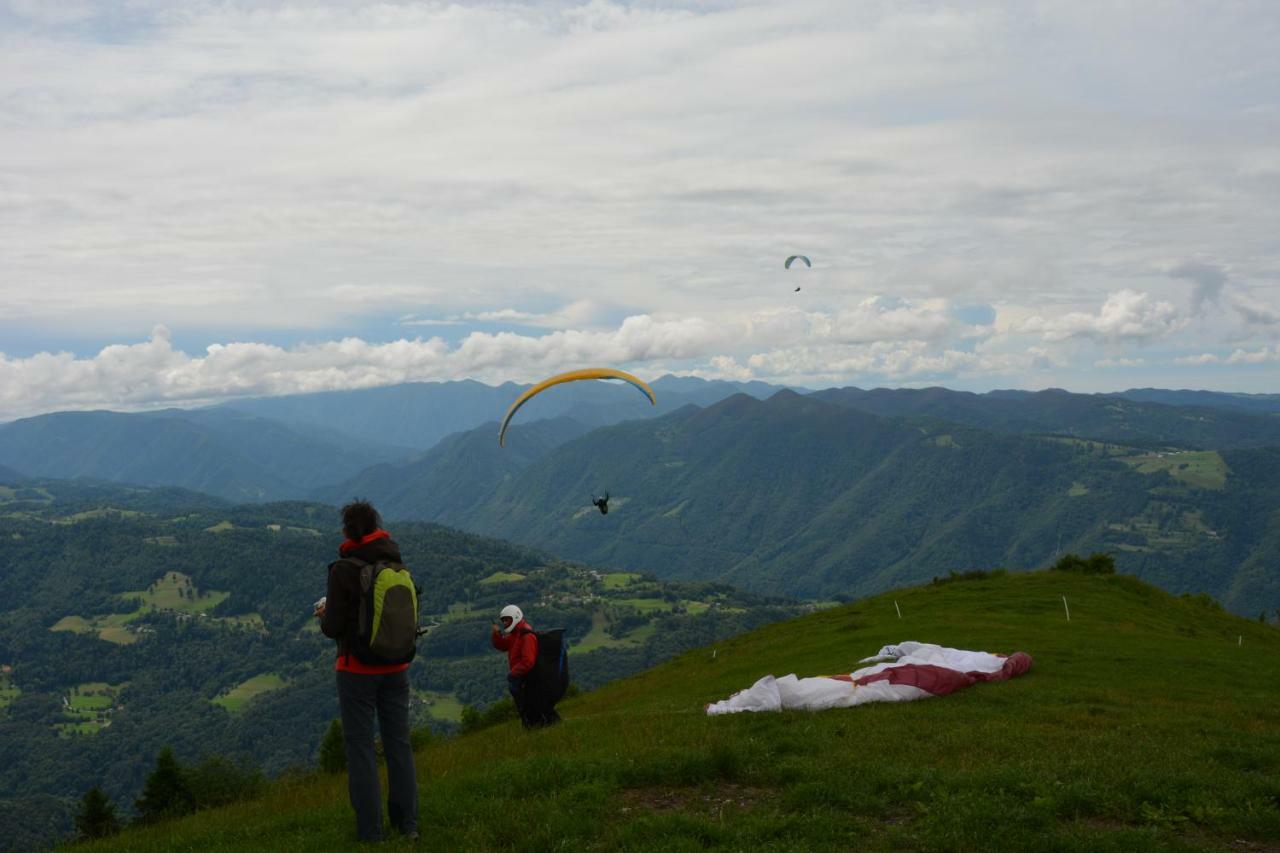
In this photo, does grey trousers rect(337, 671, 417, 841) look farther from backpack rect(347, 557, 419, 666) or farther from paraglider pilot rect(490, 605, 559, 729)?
paraglider pilot rect(490, 605, 559, 729)

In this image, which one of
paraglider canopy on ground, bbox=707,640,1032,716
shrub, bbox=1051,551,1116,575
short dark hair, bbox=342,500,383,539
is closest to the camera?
short dark hair, bbox=342,500,383,539

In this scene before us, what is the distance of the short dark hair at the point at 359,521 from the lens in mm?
10898

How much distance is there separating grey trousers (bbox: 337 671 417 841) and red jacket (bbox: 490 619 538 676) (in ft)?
26.9

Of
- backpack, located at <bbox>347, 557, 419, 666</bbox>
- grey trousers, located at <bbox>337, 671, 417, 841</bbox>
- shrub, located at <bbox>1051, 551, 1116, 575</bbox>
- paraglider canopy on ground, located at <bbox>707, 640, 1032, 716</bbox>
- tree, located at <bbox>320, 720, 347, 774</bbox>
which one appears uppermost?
backpack, located at <bbox>347, 557, 419, 666</bbox>

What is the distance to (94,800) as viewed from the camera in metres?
21.3

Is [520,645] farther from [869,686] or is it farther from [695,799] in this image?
[695,799]

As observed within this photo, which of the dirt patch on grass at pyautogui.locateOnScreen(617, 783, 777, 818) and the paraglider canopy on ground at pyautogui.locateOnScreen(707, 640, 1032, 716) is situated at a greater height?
the dirt patch on grass at pyautogui.locateOnScreen(617, 783, 777, 818)

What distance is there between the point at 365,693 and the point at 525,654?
8948mm

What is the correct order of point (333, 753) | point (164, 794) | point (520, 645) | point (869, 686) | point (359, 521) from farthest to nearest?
point (333, 753) < point (164, 794) < point (520, 645) < point (869, 686) < point (359, 521)

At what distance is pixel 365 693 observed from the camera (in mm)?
11039

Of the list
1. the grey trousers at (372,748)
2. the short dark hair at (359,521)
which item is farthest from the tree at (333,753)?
the short dark hair at (359,521)

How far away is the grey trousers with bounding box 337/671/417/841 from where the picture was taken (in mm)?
11031

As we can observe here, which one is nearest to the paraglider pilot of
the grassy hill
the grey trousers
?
the grassy hill

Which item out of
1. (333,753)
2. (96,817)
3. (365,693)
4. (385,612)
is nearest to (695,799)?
(365,693)
